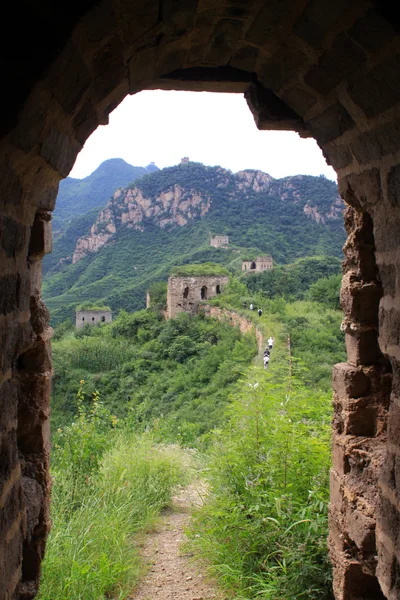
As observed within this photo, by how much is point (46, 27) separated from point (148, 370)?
65.2 ft

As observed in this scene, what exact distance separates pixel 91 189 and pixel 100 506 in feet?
305

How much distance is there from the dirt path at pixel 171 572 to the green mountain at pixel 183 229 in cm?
3639

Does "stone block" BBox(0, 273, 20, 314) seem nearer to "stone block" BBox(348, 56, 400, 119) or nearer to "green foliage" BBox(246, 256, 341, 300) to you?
"stone block" BBox(348, 56, 400, 119)

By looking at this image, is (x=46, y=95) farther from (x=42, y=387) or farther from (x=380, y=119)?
(x=42, y=387)

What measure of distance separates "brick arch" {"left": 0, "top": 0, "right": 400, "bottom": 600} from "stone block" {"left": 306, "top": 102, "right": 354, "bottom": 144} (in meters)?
0.01

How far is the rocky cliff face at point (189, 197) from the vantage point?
60.7 metres

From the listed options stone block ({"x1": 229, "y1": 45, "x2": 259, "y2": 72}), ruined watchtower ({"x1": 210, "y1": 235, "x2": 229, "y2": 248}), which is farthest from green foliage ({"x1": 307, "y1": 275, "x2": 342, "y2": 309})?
ruined watchtower ({"x1": 210, "y1": 235, "x2": 229, "y2": 248})

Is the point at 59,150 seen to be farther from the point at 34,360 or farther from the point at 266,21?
the point at 34,360

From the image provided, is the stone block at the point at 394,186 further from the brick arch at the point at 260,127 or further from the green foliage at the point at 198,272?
the green foliage at the point at 198,272

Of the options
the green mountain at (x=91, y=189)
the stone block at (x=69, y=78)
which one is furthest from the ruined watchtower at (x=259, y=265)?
the green mountain at (x=91, y=189)

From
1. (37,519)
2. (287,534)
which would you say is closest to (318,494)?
(287,534)

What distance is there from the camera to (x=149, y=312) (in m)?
26.6

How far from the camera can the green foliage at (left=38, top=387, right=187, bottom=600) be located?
11.1 feet

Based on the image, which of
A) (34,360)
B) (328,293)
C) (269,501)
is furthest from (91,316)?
(34,360)
